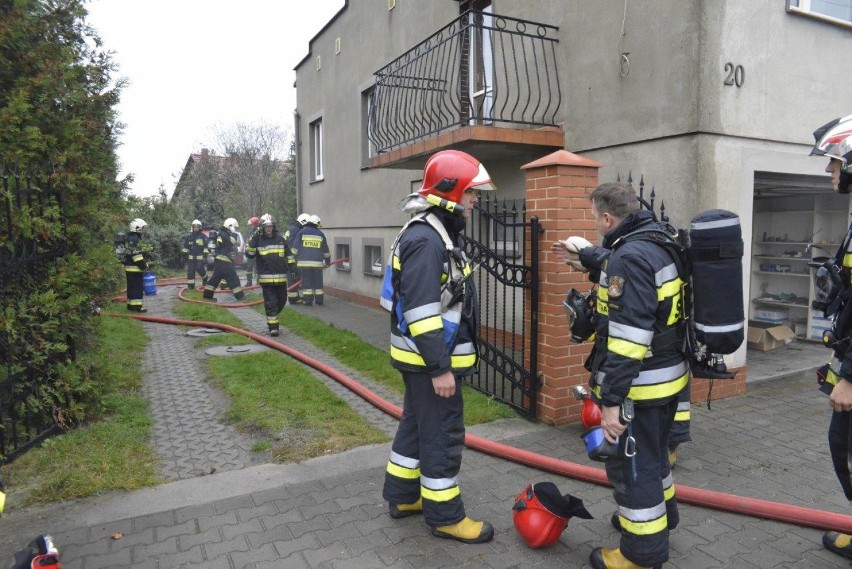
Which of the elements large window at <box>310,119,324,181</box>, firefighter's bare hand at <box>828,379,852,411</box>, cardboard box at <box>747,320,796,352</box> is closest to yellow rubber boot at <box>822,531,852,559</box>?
firefighter's bare hand at <box>828,379,852,411</box>

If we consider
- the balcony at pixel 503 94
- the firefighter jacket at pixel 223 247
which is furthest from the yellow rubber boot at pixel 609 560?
the firefighter jacket at pixel 223 247

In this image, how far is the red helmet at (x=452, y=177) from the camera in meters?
3.19

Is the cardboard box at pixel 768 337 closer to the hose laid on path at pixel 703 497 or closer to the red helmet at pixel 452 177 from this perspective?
the hose laid on path at pixel 703 497

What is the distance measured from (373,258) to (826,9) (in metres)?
8.53

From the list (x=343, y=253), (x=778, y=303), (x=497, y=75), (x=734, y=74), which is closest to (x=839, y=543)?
(x=734, y=74)

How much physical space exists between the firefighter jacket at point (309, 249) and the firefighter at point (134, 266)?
2986 mm

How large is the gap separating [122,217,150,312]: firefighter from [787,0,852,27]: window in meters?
10.8

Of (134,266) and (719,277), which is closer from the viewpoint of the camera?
(719,277)

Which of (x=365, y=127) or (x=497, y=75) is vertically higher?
(x=365, y=127)

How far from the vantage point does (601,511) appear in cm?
351

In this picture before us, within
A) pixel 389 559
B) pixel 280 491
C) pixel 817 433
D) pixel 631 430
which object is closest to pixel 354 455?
pixel 280 491

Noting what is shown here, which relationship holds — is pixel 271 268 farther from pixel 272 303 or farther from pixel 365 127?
pixel 365 127

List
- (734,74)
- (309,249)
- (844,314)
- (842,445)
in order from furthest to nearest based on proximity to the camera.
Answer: (309,249) → (734,74) → (842,445) → (844,314)

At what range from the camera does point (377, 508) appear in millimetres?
3586
